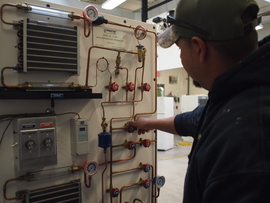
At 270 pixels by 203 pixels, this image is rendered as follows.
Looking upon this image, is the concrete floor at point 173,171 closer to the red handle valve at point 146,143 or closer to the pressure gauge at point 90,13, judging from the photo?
the red handle valve at point 146,143

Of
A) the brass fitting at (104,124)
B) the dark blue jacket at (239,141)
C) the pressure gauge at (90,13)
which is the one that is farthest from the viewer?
the brass fitting at (104,124)

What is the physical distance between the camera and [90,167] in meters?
1.34

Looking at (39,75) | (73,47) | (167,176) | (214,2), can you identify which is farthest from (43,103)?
(167,176)

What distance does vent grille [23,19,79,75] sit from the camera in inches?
45.1

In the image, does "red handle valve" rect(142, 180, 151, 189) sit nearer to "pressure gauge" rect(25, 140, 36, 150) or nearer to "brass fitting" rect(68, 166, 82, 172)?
"brass fitting" rect(68, 166, 82, 172)

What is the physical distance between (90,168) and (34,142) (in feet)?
1.26

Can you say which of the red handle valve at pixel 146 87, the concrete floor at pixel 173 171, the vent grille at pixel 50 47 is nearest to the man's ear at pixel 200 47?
the vent grille at pixel 50 47

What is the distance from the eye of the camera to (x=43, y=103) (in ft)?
4.18

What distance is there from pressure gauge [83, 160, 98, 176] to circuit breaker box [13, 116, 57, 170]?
192mm

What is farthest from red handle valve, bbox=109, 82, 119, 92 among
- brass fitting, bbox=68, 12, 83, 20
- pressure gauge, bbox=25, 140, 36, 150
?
pressure gauge, bbox=25, 140, 36, 150

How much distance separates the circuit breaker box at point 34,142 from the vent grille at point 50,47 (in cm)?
30

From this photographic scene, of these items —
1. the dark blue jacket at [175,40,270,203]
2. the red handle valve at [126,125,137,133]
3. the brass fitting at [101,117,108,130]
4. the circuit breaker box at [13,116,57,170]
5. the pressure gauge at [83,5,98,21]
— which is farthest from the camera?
the red handle valve at [126,125,137,133]

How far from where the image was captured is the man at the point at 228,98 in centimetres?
47

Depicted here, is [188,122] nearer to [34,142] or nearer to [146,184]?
[146,184]
